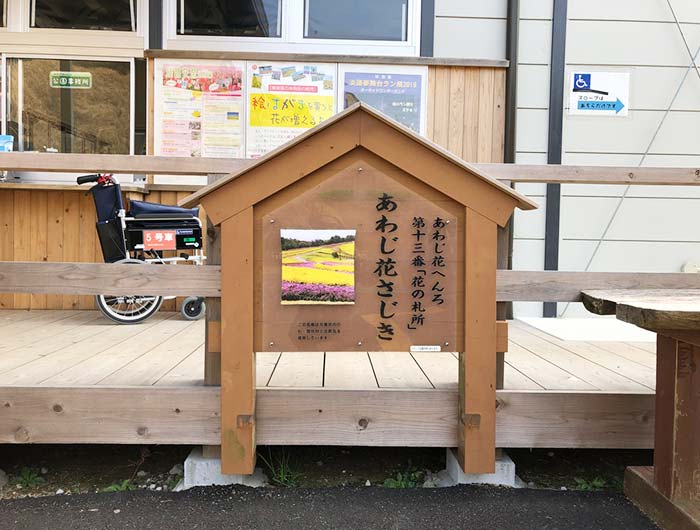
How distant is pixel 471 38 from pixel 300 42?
1.53 m

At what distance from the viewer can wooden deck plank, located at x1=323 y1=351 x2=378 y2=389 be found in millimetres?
2414

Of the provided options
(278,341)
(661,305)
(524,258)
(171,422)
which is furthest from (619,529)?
(524,258)

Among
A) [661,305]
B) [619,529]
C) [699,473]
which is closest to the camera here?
[661,305]

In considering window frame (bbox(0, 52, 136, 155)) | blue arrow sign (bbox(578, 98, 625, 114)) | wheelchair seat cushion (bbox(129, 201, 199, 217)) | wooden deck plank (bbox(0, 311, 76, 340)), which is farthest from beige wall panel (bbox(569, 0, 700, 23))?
wooden deck plank (bbox(0, 311, 76, 340))

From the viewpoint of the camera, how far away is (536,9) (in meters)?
4.59

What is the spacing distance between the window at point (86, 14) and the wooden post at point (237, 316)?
3.52 m

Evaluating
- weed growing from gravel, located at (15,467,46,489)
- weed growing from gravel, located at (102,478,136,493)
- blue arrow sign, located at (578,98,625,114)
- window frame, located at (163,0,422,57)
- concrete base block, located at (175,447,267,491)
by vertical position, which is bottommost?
weed growing from gravel, located at (15,467,46,489)

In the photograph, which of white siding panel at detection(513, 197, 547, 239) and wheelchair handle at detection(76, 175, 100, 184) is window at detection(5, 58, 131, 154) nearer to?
wheelchair handle at detection(76, 175, 100, 184)

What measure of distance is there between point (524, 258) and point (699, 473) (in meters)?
2.94

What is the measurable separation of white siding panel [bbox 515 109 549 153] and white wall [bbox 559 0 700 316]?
0.64 feet

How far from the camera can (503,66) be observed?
4605mm

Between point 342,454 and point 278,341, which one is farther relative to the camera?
point 342,454

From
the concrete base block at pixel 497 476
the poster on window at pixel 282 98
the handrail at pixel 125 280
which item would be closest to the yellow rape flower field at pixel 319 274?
the handrail at pixel 125 280

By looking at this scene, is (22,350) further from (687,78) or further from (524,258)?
(687,78)
